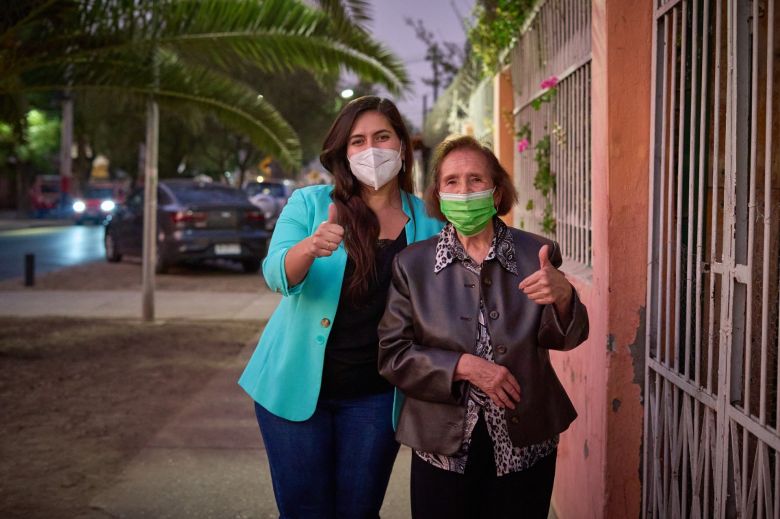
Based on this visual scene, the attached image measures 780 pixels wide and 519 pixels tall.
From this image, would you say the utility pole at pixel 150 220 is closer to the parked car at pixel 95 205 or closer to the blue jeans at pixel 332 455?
the blue jeans at pixel 332 455

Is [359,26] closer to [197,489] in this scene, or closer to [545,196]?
[545,196]

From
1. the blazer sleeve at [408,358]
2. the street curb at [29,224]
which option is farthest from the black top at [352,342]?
the street curb at [29,224]

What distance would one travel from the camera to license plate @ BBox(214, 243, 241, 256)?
16.5 meters

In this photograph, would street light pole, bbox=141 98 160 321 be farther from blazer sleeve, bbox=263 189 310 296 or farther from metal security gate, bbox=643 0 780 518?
metal security gate, bbox=643 0 780 518

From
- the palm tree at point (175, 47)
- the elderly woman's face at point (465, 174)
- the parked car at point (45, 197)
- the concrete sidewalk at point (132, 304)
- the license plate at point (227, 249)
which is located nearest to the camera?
the elderly woman's face at point (465, 174)

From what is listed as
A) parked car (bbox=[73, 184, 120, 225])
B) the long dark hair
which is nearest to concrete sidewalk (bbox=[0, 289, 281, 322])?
the long dark hair

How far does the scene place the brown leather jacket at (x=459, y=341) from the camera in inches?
99.9

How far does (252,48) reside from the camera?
932 cm

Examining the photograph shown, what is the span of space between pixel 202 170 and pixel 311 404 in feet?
201

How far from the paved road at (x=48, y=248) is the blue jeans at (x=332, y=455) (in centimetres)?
1497

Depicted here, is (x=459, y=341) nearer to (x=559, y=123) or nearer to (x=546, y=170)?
(x=559, y=123)

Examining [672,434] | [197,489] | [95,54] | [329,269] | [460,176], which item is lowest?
[197,489]

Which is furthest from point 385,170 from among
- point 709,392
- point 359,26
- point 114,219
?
point 114,219

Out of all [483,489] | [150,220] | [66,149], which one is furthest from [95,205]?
[483,489]
